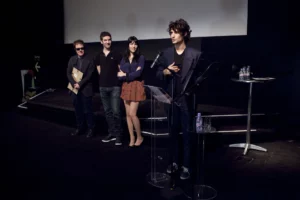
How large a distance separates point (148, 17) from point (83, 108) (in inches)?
85.8

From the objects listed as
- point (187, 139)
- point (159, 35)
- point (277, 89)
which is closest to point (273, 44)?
point (277, 89)

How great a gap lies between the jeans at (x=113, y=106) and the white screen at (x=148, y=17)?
6.14 feet

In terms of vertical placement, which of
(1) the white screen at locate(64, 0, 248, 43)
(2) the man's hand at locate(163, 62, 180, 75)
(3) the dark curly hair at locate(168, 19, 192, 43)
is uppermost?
(1) the white screen at locate(64, 0, 248, 43)

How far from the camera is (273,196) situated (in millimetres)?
2674

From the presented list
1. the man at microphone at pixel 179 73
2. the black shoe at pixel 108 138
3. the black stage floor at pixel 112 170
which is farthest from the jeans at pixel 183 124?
the black shoe at pixel 108 138

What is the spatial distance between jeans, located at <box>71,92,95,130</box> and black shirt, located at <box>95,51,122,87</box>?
558 mm

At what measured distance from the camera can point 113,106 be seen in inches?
160

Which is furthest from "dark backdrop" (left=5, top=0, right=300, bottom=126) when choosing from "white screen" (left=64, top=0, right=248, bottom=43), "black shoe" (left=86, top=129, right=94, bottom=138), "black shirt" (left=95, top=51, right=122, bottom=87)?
"black shoe" (left=86, top=129, right=94, bottom=138)

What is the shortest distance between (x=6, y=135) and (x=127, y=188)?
2916 millimetres

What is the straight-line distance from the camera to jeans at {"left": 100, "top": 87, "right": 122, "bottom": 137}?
4.03 meters

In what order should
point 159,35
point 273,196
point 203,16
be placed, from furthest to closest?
point 159,35 < point 203,16 < point 273,196

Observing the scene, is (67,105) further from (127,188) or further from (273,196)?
(273,196)

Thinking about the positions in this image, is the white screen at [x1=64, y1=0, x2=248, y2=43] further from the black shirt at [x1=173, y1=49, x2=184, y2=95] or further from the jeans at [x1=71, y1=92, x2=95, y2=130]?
the black shirt at [x1=173, y1=49, x2=184, y2=95]

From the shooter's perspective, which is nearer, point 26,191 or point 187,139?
point 26,191
